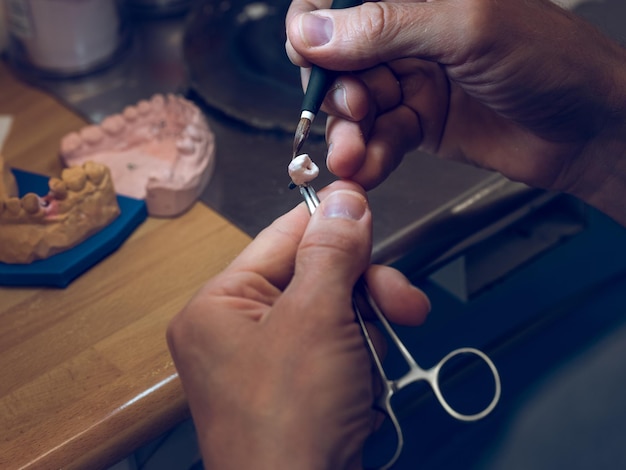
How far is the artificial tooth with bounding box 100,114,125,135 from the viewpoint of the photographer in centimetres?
84

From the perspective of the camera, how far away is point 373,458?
842 mm

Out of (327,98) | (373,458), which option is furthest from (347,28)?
(373,458)

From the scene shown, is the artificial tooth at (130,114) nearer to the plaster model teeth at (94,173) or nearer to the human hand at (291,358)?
the plaster model teeth at (94,173)

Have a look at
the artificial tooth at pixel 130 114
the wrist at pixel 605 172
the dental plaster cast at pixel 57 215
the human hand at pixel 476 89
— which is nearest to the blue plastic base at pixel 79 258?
the dental plaster cast at pixel 57 215

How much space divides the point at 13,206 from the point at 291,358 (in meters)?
0.34

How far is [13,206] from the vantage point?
Result: 0.71m

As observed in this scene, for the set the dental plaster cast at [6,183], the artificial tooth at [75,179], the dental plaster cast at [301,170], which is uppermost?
the dental plaster cast at [301,170]

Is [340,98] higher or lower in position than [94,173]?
higher

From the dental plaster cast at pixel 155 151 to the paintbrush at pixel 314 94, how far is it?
18 centimetres

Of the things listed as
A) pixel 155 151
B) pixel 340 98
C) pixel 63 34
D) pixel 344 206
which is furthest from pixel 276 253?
pixel 63 34

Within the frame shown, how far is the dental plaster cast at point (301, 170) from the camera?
0.61 meters

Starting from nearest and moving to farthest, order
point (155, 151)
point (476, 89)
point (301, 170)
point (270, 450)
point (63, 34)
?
point (270, 450) → point (301, 170) → point (476, 89) → point (155, 151) → point (63, 34)

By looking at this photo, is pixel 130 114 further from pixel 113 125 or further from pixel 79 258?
pixel 79 258

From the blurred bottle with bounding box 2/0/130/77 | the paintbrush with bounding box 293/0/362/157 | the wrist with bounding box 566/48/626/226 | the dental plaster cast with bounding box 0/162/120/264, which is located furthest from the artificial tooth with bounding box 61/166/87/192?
the wrist with bounding box 566/48/626/226
